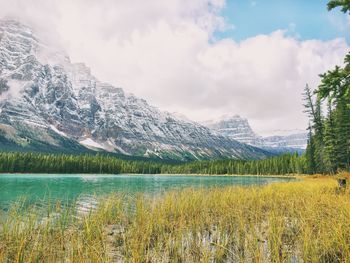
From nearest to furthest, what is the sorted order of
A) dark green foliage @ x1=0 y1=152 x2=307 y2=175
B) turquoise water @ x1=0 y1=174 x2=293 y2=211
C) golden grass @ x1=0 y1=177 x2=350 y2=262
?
golden grass @ x1=0 y1=177 x2=350 y2=262
turquoise water @ x1=0 y1=174 x2=293 y2=211
dark green foliage @ x1=0 y1=152 x2=307 y2=175

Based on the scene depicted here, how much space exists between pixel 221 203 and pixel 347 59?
8099 millimetres

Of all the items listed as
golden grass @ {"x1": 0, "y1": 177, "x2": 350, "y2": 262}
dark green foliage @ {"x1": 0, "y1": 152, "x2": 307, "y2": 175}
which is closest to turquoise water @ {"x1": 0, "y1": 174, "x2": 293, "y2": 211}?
golden grass @ {"x1": 0, "y1": 177, "x2": 350, "y2": 262}

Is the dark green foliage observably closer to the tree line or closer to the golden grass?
the tree line

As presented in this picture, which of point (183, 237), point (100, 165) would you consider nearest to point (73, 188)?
point (183, 237)

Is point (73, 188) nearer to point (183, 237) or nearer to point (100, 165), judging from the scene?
point (183, 237)

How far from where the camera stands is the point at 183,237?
31.3 feet

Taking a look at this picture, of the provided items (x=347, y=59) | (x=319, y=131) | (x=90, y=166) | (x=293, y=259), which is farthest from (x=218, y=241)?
(x=90, y=166)

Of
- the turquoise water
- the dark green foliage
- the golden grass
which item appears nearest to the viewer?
the golden grass

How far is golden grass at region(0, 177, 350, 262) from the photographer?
23.4ft

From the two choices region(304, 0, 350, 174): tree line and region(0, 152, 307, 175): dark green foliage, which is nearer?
region(304, 0, 350, 174): tree line

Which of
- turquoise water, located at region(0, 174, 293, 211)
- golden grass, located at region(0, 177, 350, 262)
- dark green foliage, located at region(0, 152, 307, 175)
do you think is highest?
dark green foliage, located at region(0, 152, 307, 175)

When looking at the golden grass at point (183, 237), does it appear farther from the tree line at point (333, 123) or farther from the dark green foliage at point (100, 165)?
the dark green foliage at point (100, 165)

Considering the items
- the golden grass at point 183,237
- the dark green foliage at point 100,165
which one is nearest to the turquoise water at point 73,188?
the golden grass at point 183,237

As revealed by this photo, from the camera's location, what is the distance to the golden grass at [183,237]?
714 centimetres
